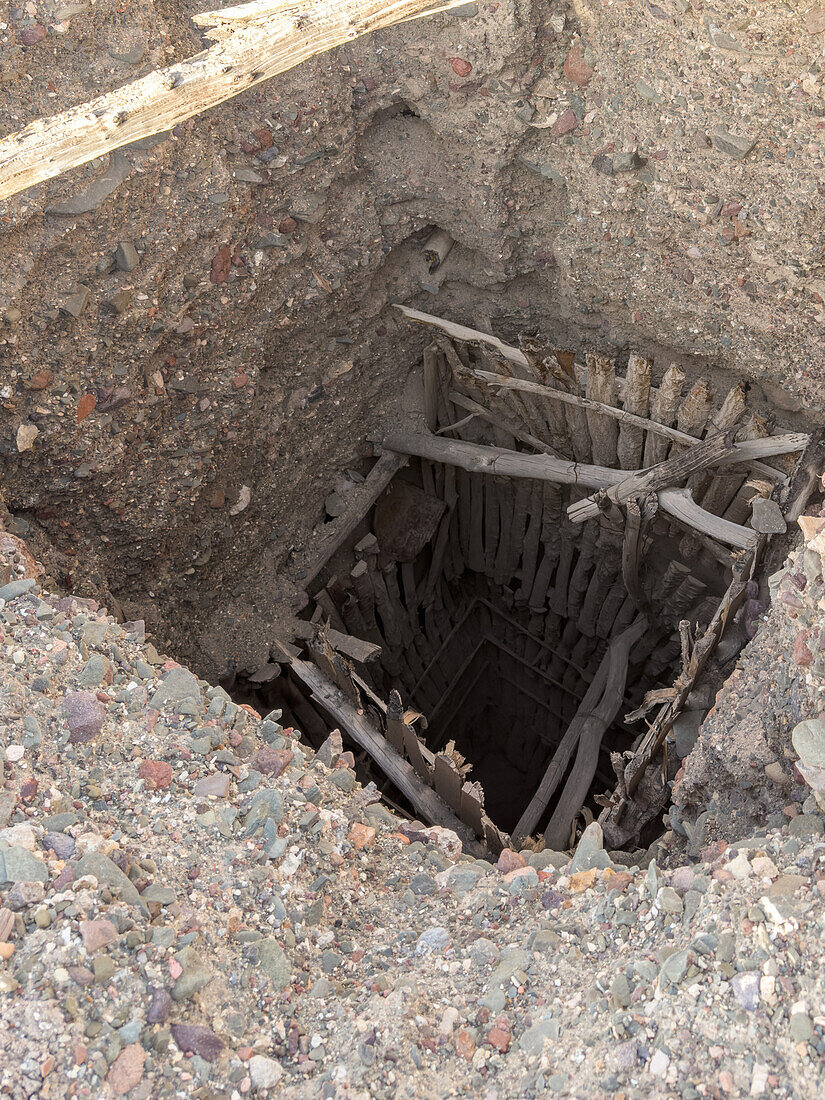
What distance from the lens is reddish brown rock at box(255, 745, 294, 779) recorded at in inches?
111

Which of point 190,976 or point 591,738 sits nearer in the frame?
point 190,976

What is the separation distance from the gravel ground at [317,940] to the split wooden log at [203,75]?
5.71ft

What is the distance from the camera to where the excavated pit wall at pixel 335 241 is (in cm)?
360

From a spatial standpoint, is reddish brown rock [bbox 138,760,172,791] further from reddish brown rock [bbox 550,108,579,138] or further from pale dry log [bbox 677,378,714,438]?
reddish brown rock [bbox 550,108,579,138]

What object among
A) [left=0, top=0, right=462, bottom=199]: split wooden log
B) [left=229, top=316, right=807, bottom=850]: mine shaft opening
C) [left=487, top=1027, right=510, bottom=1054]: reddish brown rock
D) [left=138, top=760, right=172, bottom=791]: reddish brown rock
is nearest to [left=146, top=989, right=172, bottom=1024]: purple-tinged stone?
[left=138, top=760, right=172, bottom=791]: reddish brown rock

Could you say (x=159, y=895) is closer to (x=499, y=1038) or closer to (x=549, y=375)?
(x=499, y=1038)

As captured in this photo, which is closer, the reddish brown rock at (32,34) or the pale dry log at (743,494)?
the reddish brown rock at (32,34)

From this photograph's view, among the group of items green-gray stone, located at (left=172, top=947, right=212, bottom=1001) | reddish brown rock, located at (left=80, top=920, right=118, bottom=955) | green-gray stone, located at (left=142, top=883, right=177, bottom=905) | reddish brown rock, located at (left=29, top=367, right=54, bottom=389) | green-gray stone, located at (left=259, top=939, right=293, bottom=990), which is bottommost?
green-gray stone, located at (left=259, top=939, right=293, bottom=990)

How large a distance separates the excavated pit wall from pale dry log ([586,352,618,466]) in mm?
437

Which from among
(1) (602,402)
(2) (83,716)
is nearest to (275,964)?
(2) (83,716)

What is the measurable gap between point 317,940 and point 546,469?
10.8 ft

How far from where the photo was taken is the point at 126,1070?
1.91 meters

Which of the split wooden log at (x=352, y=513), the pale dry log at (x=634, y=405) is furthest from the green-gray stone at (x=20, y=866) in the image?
the pale dry log at (x=634, y=405)

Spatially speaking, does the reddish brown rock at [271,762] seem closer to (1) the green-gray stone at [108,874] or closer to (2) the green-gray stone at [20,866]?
(1) the green-gray stone at [108,874]
